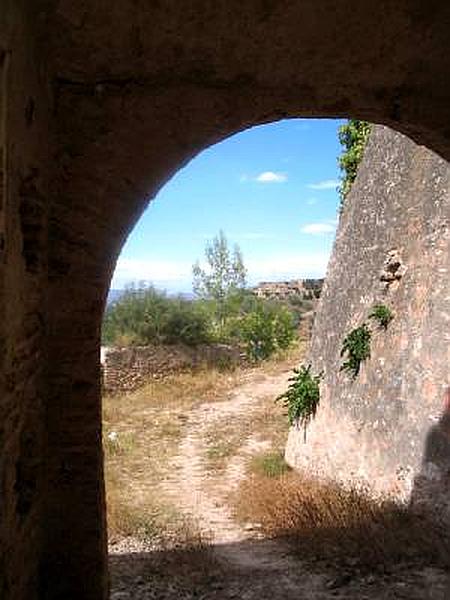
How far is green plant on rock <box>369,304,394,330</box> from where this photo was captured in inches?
293

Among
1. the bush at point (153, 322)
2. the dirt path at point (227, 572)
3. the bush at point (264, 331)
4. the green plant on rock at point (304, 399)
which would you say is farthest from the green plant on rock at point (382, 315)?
the bush at point (264, 331)

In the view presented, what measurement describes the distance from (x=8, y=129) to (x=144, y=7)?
1.12 m


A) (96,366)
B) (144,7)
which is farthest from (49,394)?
(144,7)

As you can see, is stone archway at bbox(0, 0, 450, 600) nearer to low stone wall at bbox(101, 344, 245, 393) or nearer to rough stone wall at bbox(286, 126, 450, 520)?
rough stone wall at bbox(286, 126, 450, 520)

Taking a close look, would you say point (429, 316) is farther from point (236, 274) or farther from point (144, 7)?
point (236, 274)

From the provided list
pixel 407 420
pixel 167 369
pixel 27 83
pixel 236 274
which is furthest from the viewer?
pixel 236 274

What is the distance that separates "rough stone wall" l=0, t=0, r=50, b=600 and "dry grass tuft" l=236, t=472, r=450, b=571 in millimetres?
2773

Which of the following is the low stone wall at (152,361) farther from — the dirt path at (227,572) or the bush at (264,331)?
the dirt path at (227,572)

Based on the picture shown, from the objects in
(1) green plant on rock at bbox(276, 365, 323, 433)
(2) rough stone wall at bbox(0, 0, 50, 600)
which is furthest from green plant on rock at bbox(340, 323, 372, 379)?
(2) rough stone wall at bbox(0, 0, 50, 600)

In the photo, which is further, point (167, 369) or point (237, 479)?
point (167, 369)

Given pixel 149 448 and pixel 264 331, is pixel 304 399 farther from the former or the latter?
pixel 264 331

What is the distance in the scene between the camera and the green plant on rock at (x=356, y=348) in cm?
774

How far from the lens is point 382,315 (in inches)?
296

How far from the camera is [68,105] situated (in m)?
3.39
